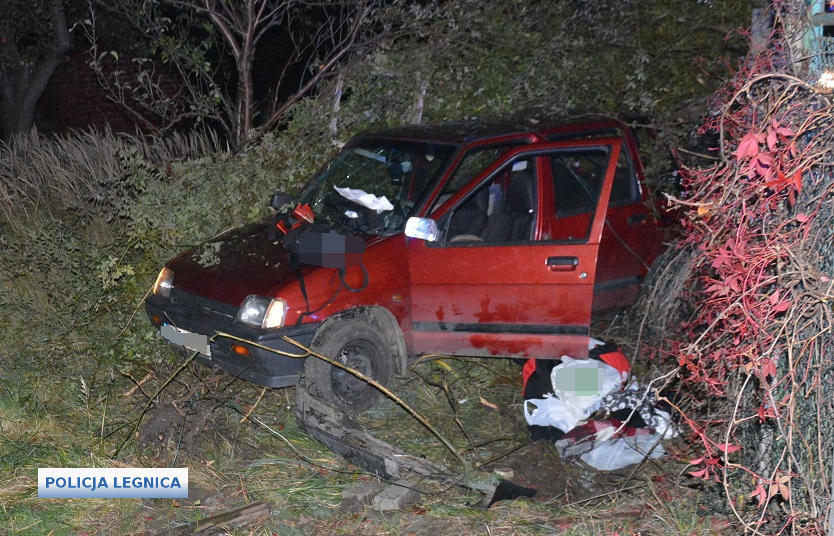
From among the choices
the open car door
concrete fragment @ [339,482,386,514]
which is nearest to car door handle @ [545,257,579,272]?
the open car door

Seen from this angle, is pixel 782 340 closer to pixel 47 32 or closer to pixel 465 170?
pixel 465 170

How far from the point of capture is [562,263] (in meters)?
5.30

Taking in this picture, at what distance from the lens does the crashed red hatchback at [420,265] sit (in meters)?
5.13

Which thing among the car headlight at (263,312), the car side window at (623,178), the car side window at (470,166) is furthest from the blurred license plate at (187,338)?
the car side window at (623,178)

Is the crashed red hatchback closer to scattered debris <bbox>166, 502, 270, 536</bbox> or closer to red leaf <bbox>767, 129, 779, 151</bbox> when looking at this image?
scattered debris <bbox>166, 502, 270, 536</bbox>

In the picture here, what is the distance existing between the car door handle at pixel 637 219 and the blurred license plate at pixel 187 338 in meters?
3.14

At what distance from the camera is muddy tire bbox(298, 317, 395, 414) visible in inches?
202

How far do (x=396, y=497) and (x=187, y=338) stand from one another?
1.88 metres

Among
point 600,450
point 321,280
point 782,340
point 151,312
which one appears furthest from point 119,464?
point 782,340

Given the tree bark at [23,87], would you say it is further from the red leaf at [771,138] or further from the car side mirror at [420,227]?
the red leaf at [771,138]

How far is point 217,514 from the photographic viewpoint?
4.38 metres

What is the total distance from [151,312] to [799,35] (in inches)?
170

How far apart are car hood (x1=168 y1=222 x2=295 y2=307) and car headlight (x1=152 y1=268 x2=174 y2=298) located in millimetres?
51

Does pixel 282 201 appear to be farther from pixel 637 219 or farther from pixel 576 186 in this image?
pixel 637 219
